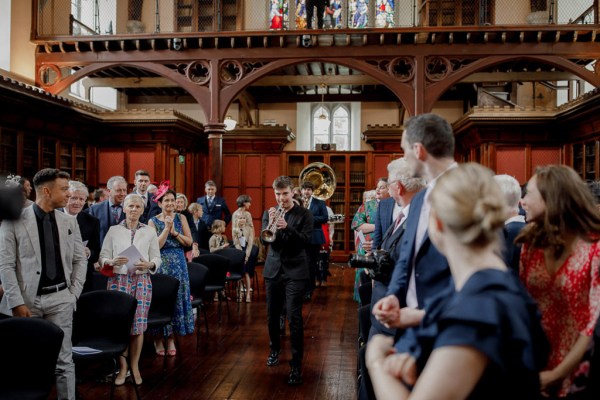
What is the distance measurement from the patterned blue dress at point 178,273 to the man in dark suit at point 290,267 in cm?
91

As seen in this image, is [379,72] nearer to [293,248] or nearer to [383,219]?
[383,219]

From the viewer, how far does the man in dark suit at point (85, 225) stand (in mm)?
4699

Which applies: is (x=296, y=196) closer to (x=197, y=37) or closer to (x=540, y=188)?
(x=197, y=37)

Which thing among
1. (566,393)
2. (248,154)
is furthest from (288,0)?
(566,393)

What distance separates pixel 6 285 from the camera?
10.4 feet

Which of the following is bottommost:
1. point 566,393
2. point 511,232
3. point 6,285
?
point 566,393

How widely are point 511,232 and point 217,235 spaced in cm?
592

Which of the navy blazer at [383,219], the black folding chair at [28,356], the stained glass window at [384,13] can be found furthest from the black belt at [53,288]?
the stained glass window at [384,13]

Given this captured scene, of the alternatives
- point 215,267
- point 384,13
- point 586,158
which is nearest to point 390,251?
point 215,267

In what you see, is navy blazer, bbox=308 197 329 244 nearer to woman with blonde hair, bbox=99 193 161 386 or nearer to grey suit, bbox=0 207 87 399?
woman with blonde hair, bbox=99 193 161 386

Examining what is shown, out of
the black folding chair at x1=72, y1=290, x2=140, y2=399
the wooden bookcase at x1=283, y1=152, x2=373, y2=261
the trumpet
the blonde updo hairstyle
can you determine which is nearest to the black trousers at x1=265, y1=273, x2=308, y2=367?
the trumpet

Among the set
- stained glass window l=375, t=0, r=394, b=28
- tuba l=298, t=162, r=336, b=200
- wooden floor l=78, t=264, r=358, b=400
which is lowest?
wooden floor l=78, t=264, r=358, b=400

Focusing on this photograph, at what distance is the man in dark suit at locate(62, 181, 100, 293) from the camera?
4.70 metres

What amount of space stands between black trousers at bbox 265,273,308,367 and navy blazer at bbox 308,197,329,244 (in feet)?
10.7
